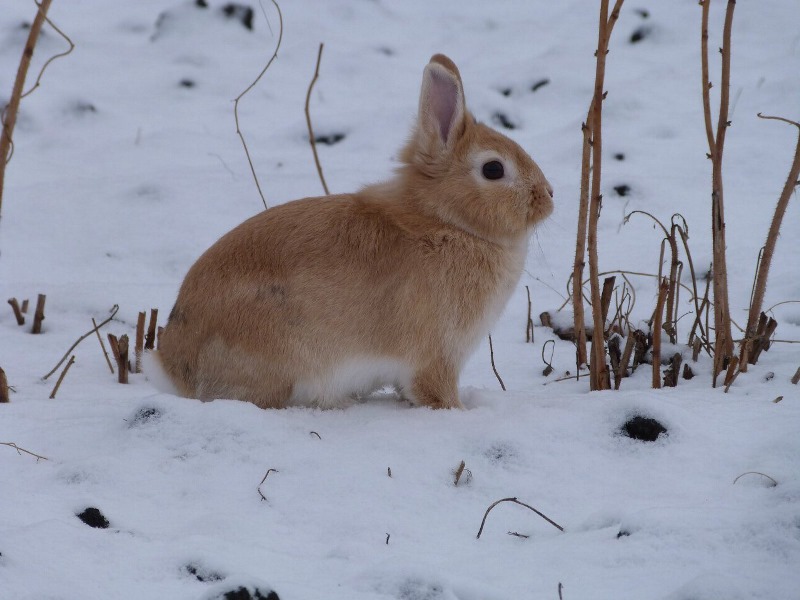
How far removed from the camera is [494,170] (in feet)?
11.5

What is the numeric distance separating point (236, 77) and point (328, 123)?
1463 mm

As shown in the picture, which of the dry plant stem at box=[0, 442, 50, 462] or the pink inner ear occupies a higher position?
the pink inner ear

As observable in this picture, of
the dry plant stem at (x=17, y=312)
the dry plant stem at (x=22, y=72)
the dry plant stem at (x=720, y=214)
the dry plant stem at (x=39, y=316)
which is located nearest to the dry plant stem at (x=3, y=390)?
the dry plant stem at (x=22, y=72)

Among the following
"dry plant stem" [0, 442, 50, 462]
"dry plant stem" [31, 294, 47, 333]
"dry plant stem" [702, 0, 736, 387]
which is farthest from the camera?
"dry plant stem" [31, 294, 47, 333]

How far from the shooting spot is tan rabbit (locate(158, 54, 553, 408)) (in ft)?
10.8

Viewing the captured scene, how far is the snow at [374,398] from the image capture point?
221 centimetres

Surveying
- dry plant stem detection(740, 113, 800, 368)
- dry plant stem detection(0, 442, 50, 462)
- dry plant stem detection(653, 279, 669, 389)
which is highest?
dry plant stem detection(740, 113, 800, 368)

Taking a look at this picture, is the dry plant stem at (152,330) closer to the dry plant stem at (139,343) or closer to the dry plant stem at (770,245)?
the dry plant stem at (139,343)

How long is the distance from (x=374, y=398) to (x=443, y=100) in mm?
1254

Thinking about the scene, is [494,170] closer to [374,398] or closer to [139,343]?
[374,398]

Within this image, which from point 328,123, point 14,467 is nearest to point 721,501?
point 14,467

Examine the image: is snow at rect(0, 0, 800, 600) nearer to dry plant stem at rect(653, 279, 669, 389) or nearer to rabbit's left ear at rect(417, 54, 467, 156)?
dry plant stem at rect(653, 279, 669, 389)

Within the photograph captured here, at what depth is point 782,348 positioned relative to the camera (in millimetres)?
4102

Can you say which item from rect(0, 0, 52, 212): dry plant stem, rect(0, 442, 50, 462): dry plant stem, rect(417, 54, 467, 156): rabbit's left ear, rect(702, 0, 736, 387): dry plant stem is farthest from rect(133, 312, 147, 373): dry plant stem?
rect(702, 0, 736, 387): dry plant stem
